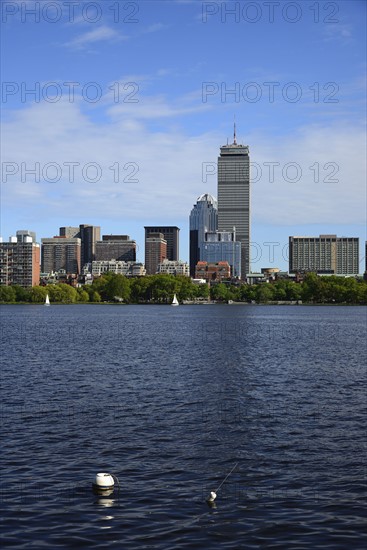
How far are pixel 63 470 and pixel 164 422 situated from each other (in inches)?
406

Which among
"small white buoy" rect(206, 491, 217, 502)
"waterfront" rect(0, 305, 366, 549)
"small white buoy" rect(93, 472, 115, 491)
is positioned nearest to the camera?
"waterfront" rect(0, 305, 366, 549)

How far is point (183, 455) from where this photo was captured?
30.6 m

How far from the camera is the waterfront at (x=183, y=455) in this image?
2195cm

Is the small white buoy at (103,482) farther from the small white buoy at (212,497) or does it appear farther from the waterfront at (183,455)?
the small white buoy at (212,497)

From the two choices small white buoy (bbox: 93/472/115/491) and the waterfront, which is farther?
small white buoy (bbox: 93/472/115/491)

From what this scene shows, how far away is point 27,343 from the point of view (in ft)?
295

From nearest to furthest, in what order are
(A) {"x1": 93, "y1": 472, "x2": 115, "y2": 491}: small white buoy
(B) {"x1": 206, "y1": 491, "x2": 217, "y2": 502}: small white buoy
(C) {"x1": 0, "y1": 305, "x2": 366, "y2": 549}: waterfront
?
(C) {"x1": 0, "y1": 305, "x2": 366, "y2": 549}: waterfront < (B) {"x1": 206, "y1": 491, "x2": 217, "y2": 502}: small white buoy < (A) {"x1": 93, "y1": 472, "x2": 115, "y2": 491}: small white buoy

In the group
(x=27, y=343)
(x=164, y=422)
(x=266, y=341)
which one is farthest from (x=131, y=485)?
(x=266, y=341)

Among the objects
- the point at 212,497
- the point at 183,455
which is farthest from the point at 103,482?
the point at 183,455

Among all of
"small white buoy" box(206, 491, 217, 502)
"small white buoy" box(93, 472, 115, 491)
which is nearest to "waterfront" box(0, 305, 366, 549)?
"small white buoy" box(206, 491, 217, 502)

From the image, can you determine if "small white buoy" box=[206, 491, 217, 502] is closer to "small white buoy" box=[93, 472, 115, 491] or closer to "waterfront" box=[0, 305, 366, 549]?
"waterfront" box=[0, 305, 366, 549]

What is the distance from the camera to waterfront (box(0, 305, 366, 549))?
22.0 metres

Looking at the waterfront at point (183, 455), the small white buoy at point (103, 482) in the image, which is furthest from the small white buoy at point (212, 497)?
the small white buoy at point (103, 482)

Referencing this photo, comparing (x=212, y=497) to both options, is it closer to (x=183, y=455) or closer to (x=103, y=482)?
(x=103, y=482)
